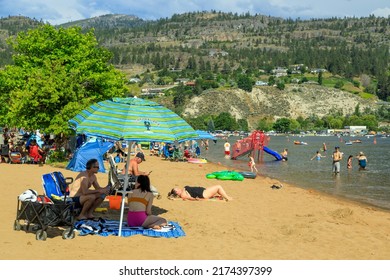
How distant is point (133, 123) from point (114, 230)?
225 cm

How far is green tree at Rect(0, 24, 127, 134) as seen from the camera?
898 inches

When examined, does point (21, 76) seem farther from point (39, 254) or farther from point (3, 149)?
point (39, 254)

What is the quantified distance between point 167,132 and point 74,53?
23.1m

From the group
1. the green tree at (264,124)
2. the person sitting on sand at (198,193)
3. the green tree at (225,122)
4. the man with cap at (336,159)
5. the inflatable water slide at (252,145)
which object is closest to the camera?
the person sitting on sand at (198,193)

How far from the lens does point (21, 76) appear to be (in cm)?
2919

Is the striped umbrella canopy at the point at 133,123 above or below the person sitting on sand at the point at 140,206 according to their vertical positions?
above

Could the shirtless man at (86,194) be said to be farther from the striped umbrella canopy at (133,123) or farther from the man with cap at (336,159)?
the man with cap at (336,159)

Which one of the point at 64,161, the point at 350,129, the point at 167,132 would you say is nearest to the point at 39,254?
the point at 167,132

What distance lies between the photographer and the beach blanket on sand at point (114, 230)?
8.84 metres

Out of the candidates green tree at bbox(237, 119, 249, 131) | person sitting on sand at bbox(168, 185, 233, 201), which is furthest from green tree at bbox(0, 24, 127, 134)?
green tree at bbox(237, 119, 249, 131)

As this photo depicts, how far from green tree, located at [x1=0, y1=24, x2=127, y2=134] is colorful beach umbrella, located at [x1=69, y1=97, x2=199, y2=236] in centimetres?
1466

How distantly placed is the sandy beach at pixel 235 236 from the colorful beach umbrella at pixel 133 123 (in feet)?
4.08

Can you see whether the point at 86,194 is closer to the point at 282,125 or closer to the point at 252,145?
the point at 252,145

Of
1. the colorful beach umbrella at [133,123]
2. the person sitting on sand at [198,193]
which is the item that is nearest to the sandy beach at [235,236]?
the person sitting on sand at [198,193]
